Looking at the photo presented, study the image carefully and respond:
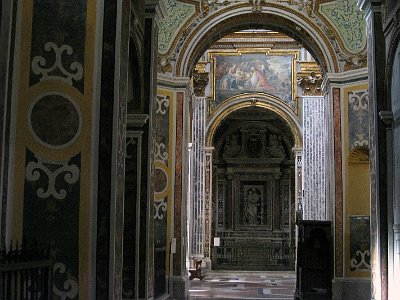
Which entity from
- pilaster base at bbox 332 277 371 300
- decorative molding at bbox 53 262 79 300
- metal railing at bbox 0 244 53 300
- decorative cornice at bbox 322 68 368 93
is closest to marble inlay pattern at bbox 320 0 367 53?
decorative cornice at bbox 322 68 368 93

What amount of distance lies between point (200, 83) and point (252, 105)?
2422 mm

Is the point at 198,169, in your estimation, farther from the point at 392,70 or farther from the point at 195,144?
the point at 392,70

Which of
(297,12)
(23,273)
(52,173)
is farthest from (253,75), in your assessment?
(23,273)

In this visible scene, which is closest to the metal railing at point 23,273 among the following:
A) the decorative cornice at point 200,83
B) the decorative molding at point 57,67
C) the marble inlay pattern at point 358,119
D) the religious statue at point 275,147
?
the decorative molding at point 57,67

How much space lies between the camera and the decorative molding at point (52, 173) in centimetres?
745

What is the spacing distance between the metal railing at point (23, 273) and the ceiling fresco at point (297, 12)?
11013 millimetres

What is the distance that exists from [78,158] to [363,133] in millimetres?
9908

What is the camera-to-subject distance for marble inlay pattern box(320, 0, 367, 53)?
16.4 meters

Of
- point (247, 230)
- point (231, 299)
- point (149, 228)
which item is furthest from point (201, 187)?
point (149, 228)

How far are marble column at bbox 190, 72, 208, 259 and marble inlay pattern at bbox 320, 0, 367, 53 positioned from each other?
9.51m

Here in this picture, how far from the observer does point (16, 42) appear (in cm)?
760

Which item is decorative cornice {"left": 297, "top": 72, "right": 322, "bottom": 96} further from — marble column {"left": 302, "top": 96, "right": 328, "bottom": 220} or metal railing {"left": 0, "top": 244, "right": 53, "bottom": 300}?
metal railing {"left": 0, "top": 244, "right": 53, "bottom": 300}

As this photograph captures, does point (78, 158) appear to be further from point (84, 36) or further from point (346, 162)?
point (346, 162)

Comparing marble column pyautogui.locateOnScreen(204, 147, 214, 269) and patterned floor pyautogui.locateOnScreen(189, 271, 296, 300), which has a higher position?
marble column pyautogui.locateOnScreen(204, 147, 214, 269)
